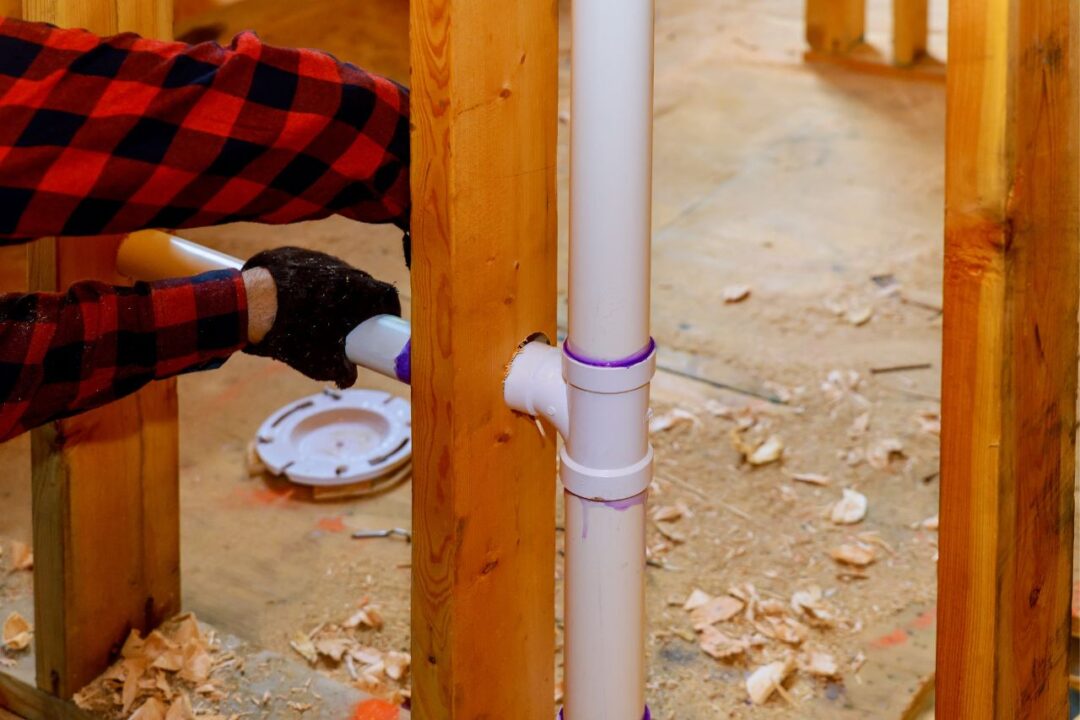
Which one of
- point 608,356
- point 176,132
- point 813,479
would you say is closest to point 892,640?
point 813,479

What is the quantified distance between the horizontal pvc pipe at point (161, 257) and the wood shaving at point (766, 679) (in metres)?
0.96

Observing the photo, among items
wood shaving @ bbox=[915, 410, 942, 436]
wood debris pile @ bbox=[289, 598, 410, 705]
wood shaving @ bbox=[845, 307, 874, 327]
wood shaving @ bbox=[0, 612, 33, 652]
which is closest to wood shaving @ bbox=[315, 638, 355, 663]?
wood debris pile @ bbox=[289, 598, 410, 705]

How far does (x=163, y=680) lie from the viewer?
1.92 metres

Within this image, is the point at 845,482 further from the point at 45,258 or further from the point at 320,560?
the point at 45,258

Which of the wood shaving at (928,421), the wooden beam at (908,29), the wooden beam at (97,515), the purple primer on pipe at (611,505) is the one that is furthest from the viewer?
the wooden beam at (908,29)

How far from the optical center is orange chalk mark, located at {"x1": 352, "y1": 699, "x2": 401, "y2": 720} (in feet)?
6.10

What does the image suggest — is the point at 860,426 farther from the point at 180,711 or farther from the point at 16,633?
the point at 16,633

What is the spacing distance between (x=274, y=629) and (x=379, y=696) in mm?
287

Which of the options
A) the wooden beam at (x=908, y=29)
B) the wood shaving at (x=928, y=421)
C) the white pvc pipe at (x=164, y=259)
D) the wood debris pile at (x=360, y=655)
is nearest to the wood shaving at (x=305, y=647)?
the wood debris pile at (x=360, y=655)

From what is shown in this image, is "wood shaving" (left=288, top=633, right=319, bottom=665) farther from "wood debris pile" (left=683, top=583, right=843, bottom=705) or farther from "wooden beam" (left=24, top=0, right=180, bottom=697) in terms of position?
"wood debris pile" (left=683, top=583, right=843, bottom=705)

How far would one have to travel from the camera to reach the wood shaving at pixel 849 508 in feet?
8.08

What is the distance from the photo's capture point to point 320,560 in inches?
93.8

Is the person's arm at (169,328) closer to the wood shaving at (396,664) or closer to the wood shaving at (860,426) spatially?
the wood shaving at (396,664)

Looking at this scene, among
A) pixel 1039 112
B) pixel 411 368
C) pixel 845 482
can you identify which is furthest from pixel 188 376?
pixel 1039 112
